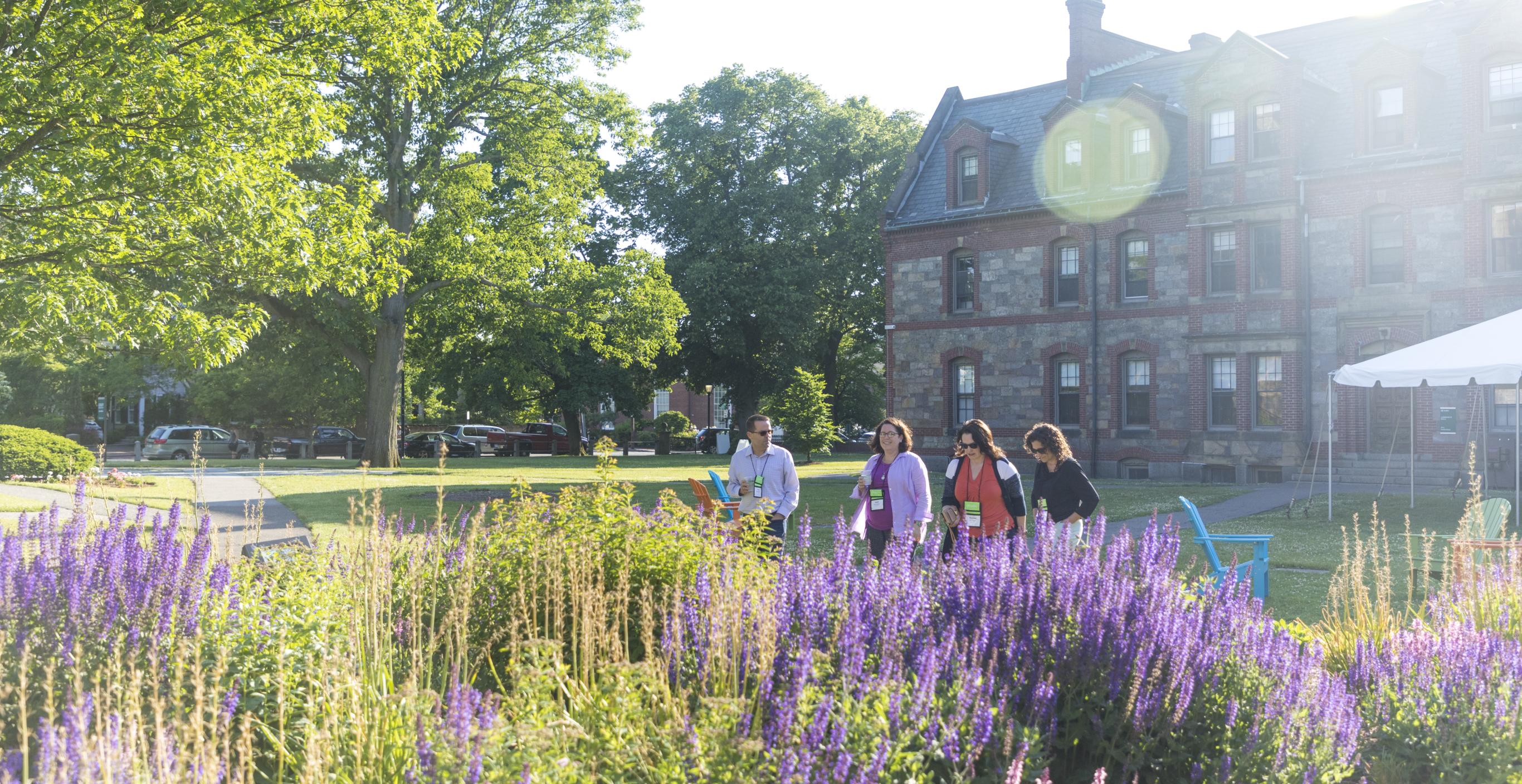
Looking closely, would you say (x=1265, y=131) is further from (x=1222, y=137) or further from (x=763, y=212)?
(x=763, y=212)

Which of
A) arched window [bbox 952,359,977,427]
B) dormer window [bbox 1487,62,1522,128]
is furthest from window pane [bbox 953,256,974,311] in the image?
dormer window [bbox 1487,62,1522,128]

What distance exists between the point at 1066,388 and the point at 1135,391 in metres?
2.11

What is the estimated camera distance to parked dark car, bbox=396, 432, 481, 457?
2099 inches

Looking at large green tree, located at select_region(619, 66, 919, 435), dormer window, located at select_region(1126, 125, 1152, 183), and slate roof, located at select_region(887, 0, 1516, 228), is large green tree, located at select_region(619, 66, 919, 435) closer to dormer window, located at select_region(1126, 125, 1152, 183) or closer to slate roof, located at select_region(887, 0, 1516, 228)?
slate roof, located at select_region(887, 0, 1516, 228)

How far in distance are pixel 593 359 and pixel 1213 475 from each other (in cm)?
2827

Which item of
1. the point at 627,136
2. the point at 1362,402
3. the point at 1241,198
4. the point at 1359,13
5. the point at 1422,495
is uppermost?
the point at 1359,13

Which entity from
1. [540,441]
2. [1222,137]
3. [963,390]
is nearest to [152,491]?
[963,390]

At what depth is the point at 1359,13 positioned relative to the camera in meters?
32.1

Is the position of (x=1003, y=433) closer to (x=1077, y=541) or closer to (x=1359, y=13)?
(x=1359, y=13)

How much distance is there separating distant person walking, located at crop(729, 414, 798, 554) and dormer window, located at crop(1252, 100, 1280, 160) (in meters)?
24.7

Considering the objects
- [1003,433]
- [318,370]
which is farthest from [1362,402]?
[318,370]

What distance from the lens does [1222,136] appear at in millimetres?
30875

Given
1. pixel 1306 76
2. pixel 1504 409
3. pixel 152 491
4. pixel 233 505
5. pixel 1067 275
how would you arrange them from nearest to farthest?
1. pixel 233 505
2. pixel 152 491
3. pixel 1504 409
4. pixel 1306 76
5. pixel 1067 275

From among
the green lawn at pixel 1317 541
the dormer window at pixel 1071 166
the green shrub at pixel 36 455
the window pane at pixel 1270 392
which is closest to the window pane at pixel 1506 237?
the window pane at pixel 1270 392
